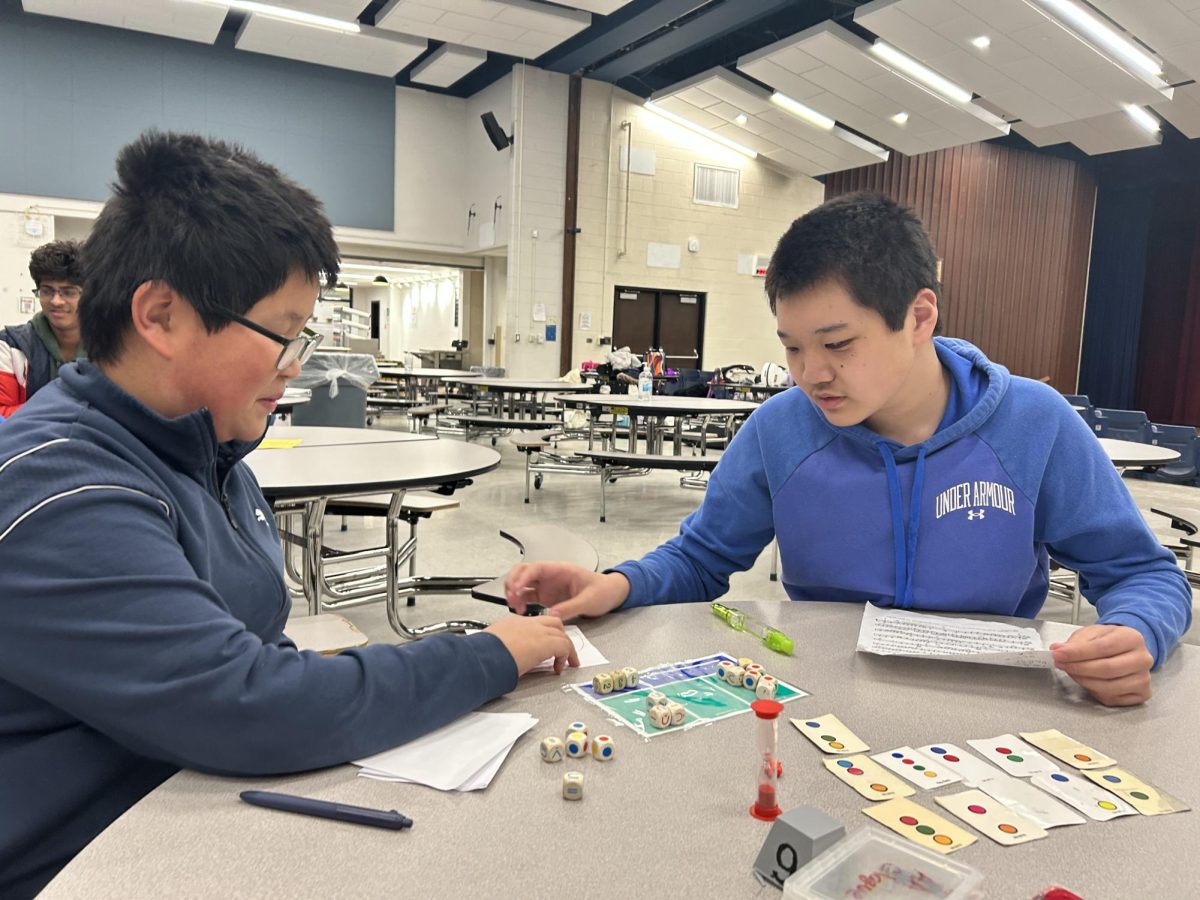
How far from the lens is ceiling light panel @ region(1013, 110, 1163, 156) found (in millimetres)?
10742

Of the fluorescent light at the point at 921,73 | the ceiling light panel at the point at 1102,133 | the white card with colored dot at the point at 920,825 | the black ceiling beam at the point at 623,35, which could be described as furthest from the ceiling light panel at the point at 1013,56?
the white card with colored dot at the point at 920,825

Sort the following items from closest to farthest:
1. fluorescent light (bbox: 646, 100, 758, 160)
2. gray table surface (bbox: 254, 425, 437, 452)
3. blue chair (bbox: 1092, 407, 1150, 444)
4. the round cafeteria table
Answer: the round cafeteria table, gray table surface (bbox: 254, 425, 437, 452), blue chair (bbox: 1092, 407, 1150, 444), fluorescent light (bbox: 646, 100, 758, 160)

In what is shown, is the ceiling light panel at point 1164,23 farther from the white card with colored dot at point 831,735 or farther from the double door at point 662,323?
the white card with colored dot at point 831,735

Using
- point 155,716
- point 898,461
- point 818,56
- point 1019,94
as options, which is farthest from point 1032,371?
point 155,716

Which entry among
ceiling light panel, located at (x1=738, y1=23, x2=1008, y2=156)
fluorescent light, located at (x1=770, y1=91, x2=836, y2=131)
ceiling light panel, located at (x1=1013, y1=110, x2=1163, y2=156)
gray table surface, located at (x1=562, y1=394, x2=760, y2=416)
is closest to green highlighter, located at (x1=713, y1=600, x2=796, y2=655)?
gray table surface, located at (x1=562, y1=394, x2=760, y2=416)

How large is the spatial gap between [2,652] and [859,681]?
35.8 inches

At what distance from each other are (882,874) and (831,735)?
31 centimetres

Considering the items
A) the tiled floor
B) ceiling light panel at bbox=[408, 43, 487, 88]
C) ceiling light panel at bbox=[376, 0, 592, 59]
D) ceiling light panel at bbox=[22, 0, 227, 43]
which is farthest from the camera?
ceiling light panel at bbox=[408, 43, 487, 88]

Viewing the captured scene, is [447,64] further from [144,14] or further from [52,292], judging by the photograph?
[52,292]

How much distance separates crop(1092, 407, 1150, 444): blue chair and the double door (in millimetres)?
5976

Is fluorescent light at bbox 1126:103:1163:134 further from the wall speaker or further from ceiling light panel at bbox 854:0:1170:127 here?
the wall speaker

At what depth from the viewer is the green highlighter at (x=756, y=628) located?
3.70ft

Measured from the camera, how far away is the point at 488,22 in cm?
909

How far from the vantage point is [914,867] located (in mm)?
569
